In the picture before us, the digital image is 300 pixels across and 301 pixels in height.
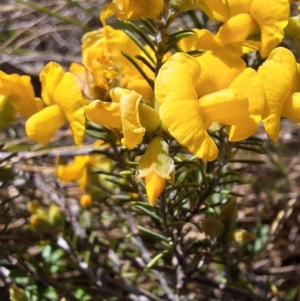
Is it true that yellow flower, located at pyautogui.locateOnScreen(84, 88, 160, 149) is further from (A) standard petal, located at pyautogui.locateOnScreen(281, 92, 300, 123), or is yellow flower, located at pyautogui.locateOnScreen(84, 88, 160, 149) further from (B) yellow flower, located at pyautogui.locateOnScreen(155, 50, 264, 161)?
(A) standard petal, located at pyautogui.locateOnScreen(281, 92, 300, 123)

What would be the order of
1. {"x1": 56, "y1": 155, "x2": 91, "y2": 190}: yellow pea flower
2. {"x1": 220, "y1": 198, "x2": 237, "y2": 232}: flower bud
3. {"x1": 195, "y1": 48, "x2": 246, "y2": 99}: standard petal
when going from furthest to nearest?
1. {"x1": 56, "y1": 155, "x2": 91, "y2": 190}: yellow pea flower
2. {"x1": 220, "y1": 198, "x2": 237, "y2": 232}: flower bud
3. {"x1": 195, "y1": 48, "x2": 246, "y2": 99}: standard petal

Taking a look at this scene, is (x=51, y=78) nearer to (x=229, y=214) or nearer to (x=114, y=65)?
(x=114, y=65)

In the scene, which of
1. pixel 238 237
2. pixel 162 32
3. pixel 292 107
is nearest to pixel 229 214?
pixel 238 237

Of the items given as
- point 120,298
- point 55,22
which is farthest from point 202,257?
point 55,22

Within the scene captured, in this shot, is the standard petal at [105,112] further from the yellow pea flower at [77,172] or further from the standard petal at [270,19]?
the yellow pea flower at [77,172]

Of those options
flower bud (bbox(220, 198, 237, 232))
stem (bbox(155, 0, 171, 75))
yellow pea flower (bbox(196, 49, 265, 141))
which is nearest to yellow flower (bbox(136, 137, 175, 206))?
yellow pea flower (bbox(196, 49, 265, 141))
